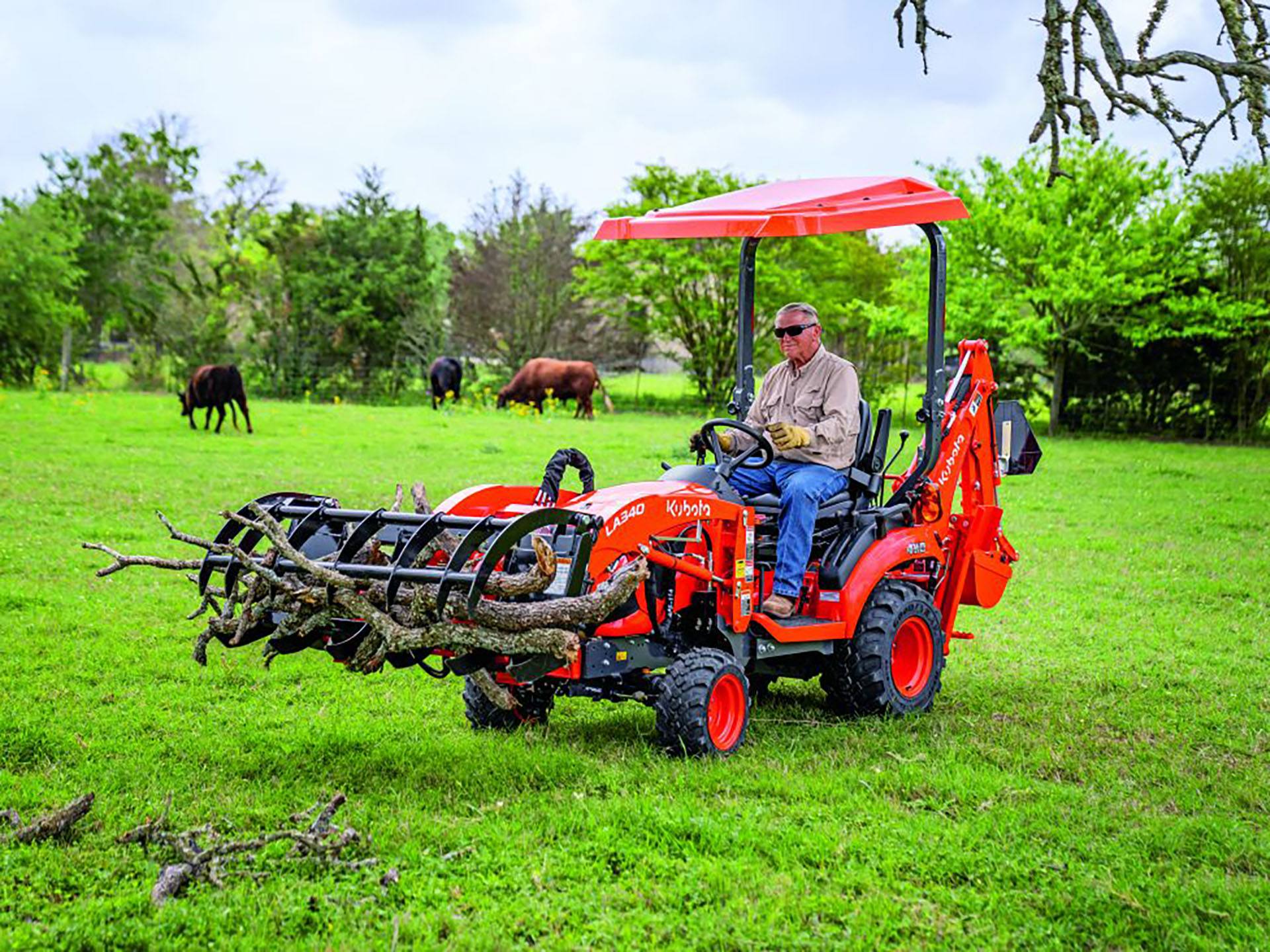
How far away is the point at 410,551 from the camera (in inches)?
218

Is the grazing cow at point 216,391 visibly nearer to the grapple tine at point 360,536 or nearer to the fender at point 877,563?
the fender at point 877,563

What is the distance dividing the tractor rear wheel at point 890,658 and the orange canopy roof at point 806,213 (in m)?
1.94

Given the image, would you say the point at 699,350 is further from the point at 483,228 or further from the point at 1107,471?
the point at 1107,471

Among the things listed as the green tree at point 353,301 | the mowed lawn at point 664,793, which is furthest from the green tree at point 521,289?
the mowed lawn at point 664,793

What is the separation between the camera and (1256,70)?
6.08 metres

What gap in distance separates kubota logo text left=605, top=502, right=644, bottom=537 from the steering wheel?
744 mm

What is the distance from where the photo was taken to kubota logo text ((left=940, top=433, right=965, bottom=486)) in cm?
748

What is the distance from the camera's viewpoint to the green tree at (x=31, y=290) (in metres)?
37.7

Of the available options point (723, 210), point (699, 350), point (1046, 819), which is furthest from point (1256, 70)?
point (699, 350)

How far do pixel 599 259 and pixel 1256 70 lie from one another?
3401 cm

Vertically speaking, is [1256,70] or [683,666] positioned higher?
[1256,70]

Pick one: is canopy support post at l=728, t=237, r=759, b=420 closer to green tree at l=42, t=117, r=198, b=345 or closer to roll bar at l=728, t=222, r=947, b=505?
roll bar at l=728, t=222, r=947, b=505

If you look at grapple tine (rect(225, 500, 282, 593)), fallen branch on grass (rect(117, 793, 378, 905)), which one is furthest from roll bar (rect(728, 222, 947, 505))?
fallen branch on grass (rect(117, 793, 378, 905))

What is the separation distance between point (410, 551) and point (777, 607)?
196cm
